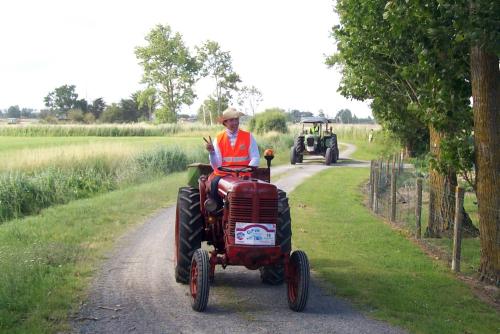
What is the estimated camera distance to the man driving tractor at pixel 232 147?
7.84 metres

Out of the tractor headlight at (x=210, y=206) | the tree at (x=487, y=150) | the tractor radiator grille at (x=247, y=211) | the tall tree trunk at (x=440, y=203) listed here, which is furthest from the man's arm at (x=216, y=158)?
the tall tree trunk at (x=440, y=203)

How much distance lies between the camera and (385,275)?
9.05 meters

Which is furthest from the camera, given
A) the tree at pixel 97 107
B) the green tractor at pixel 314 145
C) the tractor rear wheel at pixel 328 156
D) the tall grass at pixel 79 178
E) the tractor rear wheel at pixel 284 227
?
the tree at pixel 97 107

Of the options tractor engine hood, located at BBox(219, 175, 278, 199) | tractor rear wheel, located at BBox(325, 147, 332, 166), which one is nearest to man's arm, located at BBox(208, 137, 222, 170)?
tractor engine hood, located at BBox(219, 175, 278, 199)

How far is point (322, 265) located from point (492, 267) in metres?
2.41

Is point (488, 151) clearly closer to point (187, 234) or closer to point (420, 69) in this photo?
point (420, 69)

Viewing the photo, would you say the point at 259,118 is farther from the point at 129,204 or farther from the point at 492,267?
the point at 492,267

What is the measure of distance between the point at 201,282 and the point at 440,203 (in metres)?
7.34

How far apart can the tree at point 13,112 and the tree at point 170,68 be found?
253 ft

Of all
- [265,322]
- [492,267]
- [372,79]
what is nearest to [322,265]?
[492,267]

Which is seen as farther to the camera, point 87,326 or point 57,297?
point 57,297

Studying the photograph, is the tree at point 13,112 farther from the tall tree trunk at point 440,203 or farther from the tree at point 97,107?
the tall tree trunk at point 440,203

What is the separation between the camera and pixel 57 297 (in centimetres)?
730

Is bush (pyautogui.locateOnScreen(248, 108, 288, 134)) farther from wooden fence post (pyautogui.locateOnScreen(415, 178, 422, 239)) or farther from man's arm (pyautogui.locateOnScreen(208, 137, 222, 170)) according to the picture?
man's arm (pyautogui.locateOnScreen(208, 137, 222, 170))
